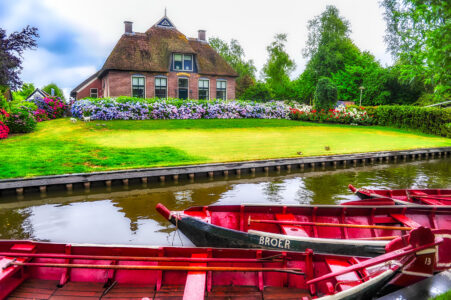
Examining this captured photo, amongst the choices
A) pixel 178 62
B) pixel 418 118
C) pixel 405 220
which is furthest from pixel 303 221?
pixel 178 62

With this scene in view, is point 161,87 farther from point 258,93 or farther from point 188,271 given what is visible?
point 188,271

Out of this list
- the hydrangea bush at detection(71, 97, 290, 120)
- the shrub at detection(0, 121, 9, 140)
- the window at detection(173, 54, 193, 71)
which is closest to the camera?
the shrub at detection(0, 121, 9, 140)

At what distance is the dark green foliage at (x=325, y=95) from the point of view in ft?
108

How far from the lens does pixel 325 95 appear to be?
3319cm

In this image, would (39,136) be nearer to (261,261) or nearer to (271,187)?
(271,187)

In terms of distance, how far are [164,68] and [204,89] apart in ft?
16.5

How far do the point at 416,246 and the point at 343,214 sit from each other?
262 centimetres

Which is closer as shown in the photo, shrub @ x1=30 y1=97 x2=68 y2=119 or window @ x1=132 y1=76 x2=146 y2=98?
shrub @ x1=30 y1=97 x2=68 y2=119

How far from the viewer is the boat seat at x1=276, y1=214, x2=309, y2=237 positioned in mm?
6207

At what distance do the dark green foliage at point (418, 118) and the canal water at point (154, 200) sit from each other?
15404 millimetres

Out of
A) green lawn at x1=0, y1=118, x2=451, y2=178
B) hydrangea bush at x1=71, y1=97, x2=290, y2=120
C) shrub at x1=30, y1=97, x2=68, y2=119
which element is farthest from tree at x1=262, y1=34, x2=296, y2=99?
shrub at x1=30, y1=97, x2=68, y2=119

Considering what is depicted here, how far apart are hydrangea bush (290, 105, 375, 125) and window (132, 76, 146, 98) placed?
50.3ft

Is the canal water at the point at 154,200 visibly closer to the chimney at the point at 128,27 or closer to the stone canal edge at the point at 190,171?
the stone canal edge at the point at 190,171

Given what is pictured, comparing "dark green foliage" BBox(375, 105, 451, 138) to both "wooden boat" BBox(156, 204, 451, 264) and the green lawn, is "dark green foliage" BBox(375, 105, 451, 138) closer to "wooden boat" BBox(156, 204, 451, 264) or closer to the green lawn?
the green lawn
